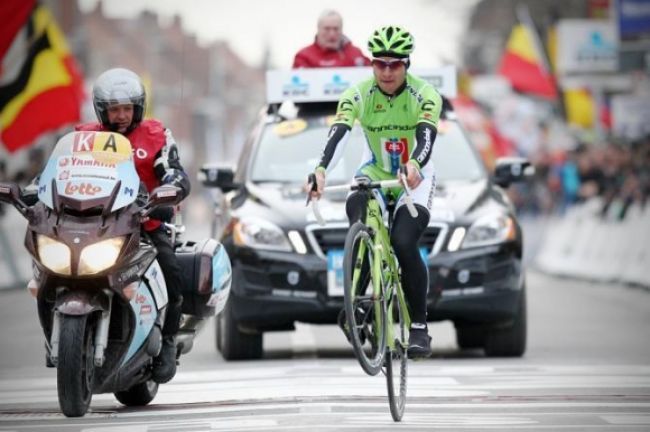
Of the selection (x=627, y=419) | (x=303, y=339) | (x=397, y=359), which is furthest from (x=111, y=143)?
(x=303, y=339)

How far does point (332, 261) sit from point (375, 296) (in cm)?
419

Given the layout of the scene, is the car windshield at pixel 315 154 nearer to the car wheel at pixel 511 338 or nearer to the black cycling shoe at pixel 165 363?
the car wheel at pixel 511 338

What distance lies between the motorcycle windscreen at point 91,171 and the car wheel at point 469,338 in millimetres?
5626

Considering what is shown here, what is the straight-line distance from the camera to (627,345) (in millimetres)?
16594

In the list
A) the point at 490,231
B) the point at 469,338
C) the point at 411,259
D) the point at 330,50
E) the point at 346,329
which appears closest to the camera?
the point at 346,329

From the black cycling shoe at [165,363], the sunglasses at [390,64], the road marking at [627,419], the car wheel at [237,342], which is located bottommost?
the car wheel at [237,342]

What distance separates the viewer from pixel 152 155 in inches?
441

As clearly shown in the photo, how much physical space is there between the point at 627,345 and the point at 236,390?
17.0 feet

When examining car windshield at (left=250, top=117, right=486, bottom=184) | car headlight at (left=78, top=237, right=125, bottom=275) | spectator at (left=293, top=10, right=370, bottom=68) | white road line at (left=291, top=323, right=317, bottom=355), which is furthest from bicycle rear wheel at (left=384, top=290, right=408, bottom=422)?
spectator at (left=293, top=10, right=370, bottom=68)

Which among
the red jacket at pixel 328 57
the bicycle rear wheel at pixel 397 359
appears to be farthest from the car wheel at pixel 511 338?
the bicycle rear wheel at pixel 397 359

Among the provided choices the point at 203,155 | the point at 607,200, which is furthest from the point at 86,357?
the point at 203,155

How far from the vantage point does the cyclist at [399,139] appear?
10961mm

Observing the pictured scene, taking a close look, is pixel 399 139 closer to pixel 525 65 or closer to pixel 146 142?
pixel 146 142

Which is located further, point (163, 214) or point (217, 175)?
point (217, 175)
